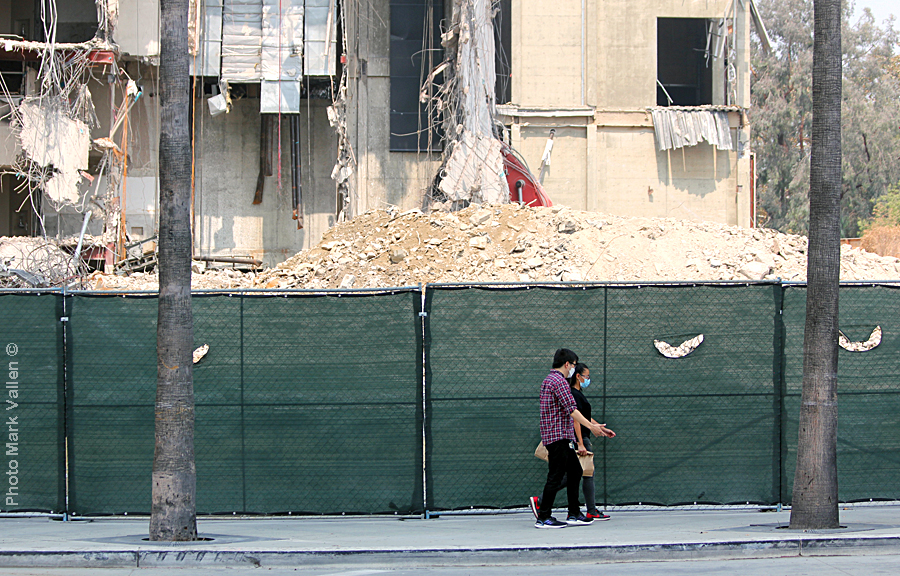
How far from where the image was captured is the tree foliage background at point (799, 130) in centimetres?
4956

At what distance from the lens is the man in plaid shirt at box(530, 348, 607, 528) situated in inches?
301

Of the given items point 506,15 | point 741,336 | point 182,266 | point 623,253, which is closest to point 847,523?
point 741,336

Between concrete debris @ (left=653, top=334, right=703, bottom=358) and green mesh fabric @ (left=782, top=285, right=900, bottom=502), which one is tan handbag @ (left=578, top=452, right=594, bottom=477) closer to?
concrete debris @ (left=653, top=334, right=703, bottom=358)

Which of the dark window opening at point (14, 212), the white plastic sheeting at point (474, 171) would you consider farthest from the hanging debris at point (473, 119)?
the dark window opening at point (14, 212)

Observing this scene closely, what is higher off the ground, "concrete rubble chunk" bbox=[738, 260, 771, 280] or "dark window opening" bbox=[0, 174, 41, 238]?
"dark window opening" bbox=[0, 174, 41, 238]

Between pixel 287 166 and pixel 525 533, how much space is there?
71.2 ft

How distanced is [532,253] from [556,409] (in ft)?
37.0

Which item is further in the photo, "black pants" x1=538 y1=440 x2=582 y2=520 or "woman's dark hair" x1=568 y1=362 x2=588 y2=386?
"woman's dark hair" x1=568 y1=362 x2=588 y2=386

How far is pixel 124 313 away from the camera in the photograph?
27.1 feet

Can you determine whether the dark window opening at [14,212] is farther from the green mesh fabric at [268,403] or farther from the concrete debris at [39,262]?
the green mesh fabric at [268,403]

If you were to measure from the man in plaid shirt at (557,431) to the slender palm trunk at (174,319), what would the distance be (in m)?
3.16

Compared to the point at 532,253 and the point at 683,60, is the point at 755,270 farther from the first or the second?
the point at 683,60

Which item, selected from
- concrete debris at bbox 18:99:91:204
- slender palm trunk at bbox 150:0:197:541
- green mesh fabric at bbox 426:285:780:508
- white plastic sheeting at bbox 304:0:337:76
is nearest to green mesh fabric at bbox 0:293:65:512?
slender palm trunk at bbox 150:0:197:541

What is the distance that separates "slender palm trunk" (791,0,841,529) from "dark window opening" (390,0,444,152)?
18717 mm
